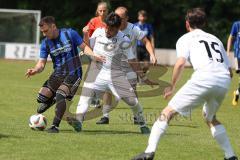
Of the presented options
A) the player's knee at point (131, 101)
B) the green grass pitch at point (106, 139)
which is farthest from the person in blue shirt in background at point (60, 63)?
the player's knee at point (131, 101)

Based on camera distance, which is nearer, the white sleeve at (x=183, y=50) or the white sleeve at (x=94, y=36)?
the white sleeve at (x=183, y=50)

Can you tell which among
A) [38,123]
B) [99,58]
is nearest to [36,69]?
[38,123]

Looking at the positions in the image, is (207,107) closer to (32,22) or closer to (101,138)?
(101,138)

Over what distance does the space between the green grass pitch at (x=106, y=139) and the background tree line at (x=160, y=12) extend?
25.1 m

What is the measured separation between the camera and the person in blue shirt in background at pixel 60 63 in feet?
32.9

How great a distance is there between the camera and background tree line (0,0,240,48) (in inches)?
1528

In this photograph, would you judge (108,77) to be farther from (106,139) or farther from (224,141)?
(224,141)

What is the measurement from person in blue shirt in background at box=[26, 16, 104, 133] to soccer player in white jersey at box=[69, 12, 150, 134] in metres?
0.17

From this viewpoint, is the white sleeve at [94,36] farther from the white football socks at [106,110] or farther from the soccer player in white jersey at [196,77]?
the soccer player in white jersey at [196,77]

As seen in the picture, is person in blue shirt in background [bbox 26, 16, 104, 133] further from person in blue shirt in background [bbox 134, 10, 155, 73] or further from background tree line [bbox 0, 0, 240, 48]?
background tree line [bbox 0, 0, 240, 48]

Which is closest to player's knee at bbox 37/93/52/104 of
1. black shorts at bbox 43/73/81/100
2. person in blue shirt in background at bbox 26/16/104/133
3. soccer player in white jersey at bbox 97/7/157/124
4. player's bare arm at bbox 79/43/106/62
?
person in blue shirt in background at bbox 26/16/104/133

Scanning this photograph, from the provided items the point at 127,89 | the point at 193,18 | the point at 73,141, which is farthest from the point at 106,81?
the point at 193,18

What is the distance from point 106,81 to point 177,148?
1.69 meters

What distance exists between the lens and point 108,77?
1007cm
